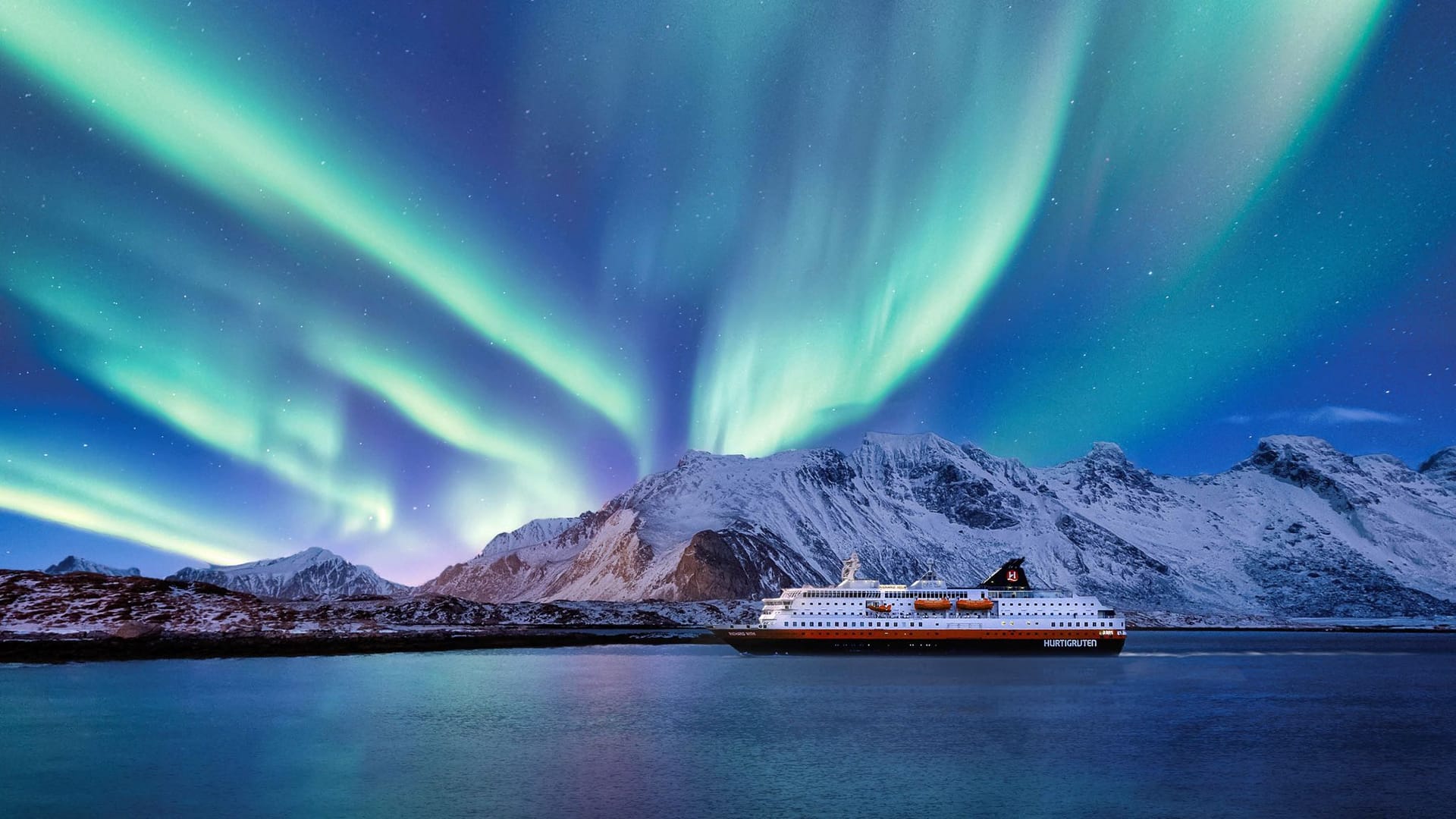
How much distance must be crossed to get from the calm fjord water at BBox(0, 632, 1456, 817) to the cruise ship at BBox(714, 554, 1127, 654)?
32646 mm

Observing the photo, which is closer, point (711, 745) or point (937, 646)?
point (711, 745)

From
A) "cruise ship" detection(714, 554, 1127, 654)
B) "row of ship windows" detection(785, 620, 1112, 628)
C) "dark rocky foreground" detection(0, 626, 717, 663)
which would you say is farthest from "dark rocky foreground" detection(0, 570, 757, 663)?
"row of ship windows" detection(785, 620, 1112, 628)

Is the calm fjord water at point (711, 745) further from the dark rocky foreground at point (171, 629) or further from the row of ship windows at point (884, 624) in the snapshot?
the row of ship windows at point (884, 624)

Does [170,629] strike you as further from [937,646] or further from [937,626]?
[937,626]

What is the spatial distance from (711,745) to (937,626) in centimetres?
9043

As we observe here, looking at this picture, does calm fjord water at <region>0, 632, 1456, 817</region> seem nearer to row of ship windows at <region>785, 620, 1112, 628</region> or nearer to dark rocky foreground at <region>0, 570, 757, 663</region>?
dark rocky foreground at <region>0, 570, 757, 663</region>

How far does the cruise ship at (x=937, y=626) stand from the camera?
13512cm

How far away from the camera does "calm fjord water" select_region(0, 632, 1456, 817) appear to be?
3772 cm

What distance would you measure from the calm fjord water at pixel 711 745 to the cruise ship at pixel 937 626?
3265cm

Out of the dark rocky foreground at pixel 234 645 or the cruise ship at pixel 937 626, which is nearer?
the dark rocky foreground at pixel 234 645

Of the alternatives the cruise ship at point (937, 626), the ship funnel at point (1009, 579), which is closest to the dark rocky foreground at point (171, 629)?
the cruise ship at point (937, 626)

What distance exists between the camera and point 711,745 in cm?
5216

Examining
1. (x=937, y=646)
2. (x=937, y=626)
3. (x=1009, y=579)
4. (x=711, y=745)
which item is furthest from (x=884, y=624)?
(x=711, y=745)

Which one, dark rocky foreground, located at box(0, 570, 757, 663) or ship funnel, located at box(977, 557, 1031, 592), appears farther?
ship funnel, located at box(977, 557, 1031, 592)
